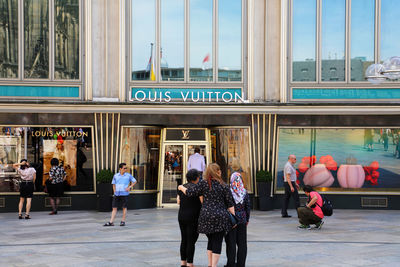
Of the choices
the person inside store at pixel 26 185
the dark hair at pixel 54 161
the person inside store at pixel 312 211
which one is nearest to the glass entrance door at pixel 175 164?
the dark hair at pixel 54 161

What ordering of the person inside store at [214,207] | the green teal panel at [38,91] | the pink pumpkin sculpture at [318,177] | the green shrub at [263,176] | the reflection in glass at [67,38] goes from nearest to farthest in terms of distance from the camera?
the person inside store at [214,207] < the green teal panel at [38,91] < the green shrub at [263,176] < the reflection in glass at [67,38] < the pink pumpkin sculpture at [318,177]

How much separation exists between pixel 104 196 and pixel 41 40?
521 cm

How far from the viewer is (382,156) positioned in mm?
18453

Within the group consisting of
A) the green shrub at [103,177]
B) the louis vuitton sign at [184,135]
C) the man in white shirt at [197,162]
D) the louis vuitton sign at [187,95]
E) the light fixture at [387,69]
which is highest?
the light fixture at [387,69]

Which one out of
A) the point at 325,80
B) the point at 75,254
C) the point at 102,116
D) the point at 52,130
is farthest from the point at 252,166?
the point at 75,254

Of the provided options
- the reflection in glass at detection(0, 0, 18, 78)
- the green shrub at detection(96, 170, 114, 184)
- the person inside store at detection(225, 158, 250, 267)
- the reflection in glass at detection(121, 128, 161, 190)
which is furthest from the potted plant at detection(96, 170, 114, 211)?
the person inside store at detection(225, 158, 250, 267)

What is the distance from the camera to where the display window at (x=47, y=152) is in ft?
58.6

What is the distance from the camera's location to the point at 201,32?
1847 centimetres

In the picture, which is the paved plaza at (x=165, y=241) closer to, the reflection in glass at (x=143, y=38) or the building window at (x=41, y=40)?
the building window at (x=41, y=40)

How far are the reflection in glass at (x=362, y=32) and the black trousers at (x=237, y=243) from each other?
10.4m

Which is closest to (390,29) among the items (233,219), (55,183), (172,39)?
(172,39)

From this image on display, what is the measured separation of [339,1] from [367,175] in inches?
221

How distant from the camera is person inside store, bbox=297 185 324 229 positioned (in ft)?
45.2

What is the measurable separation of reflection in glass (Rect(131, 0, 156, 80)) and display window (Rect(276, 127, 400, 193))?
15.6 ft
